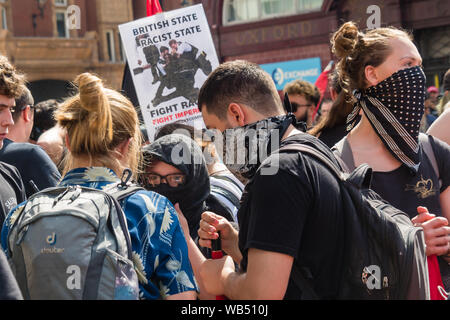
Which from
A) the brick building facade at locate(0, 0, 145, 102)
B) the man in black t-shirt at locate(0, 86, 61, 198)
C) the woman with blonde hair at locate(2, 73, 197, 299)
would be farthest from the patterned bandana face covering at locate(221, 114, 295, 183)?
the brick building facade at locate(0, 0, 145, 102)

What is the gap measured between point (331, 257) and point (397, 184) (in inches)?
32.6

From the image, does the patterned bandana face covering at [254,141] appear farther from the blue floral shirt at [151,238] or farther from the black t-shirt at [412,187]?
the black t-shirt at [412,187]

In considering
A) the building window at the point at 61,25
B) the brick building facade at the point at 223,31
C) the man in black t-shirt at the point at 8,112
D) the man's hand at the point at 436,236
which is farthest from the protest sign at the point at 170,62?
the building window at the point at 61,25

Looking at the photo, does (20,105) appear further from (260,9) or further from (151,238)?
(260,9)

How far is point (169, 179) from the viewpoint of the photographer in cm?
346

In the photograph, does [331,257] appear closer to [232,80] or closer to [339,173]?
[339,173]

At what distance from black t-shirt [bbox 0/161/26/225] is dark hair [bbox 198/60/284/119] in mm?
1318

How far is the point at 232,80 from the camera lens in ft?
8.52

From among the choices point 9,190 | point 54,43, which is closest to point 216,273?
point 9,190

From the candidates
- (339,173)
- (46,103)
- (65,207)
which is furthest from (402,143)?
(46,103)

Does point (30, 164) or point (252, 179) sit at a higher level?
point (252, 179)

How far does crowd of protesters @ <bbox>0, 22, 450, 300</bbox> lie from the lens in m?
2.15

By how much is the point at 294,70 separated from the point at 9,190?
1398cm

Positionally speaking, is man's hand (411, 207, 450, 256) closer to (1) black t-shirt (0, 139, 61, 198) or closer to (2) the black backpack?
(2) the black backpack
